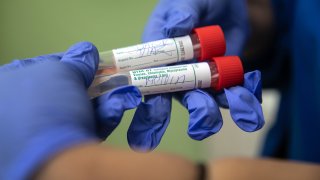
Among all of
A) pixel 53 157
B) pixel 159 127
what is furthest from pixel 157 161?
pixel 159 127

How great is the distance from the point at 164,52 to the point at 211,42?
0.06 m

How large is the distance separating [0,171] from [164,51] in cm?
24

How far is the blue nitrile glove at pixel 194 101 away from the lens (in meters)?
0.37

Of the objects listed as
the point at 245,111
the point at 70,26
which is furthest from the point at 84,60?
the point at 70,26

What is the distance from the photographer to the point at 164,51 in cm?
43

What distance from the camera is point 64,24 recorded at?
0.89 metres

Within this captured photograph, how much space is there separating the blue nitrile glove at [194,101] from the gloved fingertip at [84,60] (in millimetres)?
58

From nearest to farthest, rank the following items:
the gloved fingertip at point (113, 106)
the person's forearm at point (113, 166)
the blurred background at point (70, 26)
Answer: the person's forearm at point (113, 166)
the gloved fingertip at point (113, 106)
the blurred background at point (70, 26)

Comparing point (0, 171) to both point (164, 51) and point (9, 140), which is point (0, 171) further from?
point (164, 51)

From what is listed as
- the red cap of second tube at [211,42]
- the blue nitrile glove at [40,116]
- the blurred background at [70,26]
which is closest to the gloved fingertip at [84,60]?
the blue nitrile glove at [40,116]

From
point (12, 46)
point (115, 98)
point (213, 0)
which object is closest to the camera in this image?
point (115, 98)

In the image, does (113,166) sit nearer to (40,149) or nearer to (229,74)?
(40,149)

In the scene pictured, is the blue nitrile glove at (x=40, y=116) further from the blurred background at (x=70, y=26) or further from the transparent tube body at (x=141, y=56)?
the blurred background at (x=70, y=26)

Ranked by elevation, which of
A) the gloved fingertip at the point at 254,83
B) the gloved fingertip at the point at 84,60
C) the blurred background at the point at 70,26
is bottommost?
the blurred background at the point at 70,26
